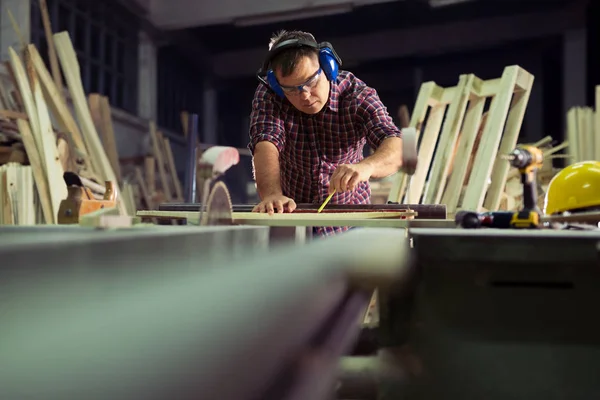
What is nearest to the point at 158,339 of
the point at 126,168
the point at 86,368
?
the point at 86,368

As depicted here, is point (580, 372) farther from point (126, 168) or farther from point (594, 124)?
point (126, 168)

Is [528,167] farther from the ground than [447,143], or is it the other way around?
[447,143]

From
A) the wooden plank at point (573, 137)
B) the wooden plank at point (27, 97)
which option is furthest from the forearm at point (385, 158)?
the wooden plank at point (573, 137)

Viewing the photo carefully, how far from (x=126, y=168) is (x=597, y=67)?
7.08 m

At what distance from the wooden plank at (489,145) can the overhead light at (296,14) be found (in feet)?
16.0

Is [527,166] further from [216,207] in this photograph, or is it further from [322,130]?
[322,130]

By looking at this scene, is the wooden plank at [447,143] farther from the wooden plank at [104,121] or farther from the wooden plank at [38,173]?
the wooden plank at [104,121]

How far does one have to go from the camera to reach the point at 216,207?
1130 millimetres

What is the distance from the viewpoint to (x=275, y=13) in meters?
7.93

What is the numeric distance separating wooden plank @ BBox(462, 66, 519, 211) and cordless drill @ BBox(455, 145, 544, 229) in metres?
2.03

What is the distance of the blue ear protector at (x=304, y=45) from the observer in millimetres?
2082

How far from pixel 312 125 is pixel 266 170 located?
368mm

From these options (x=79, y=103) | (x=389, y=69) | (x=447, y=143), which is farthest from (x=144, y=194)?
(x=389, y=69)

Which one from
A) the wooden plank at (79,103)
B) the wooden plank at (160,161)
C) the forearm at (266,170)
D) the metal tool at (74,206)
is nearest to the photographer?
the metal tool at (74,206)
